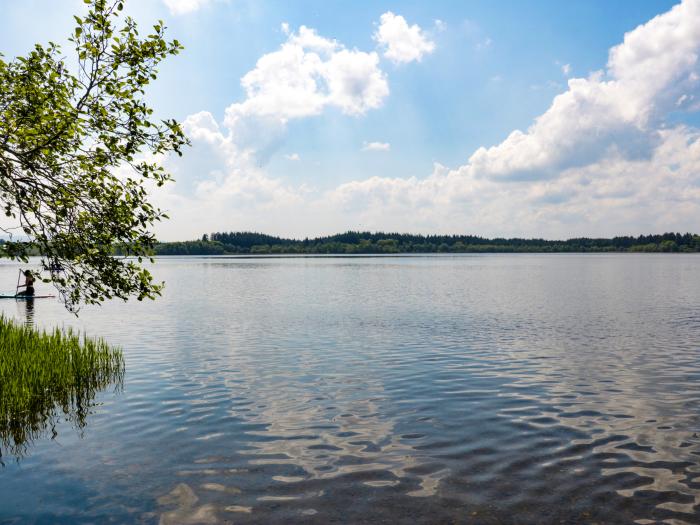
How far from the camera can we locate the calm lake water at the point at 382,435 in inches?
467

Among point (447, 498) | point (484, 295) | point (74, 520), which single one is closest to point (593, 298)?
point (484, 295)

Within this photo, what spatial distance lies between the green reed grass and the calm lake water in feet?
2.57

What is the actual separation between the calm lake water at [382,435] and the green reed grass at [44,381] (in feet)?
2.57

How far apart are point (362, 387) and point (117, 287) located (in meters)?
10.7

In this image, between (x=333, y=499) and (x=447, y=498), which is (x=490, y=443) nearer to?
(x=447, y=498)

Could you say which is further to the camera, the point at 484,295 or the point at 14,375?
A: the point at 484,295

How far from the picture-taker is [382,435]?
653 inches

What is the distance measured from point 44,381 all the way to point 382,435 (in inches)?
550

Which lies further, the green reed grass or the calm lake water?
the green reed grass

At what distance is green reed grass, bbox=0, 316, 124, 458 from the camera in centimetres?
1769

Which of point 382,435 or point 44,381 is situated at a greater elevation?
point 44,381

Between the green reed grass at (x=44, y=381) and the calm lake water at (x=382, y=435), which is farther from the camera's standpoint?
the green reed grass at (x=44, y=381)

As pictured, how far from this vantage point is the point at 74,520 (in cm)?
1128

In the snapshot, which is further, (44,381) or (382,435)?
(44,381)
